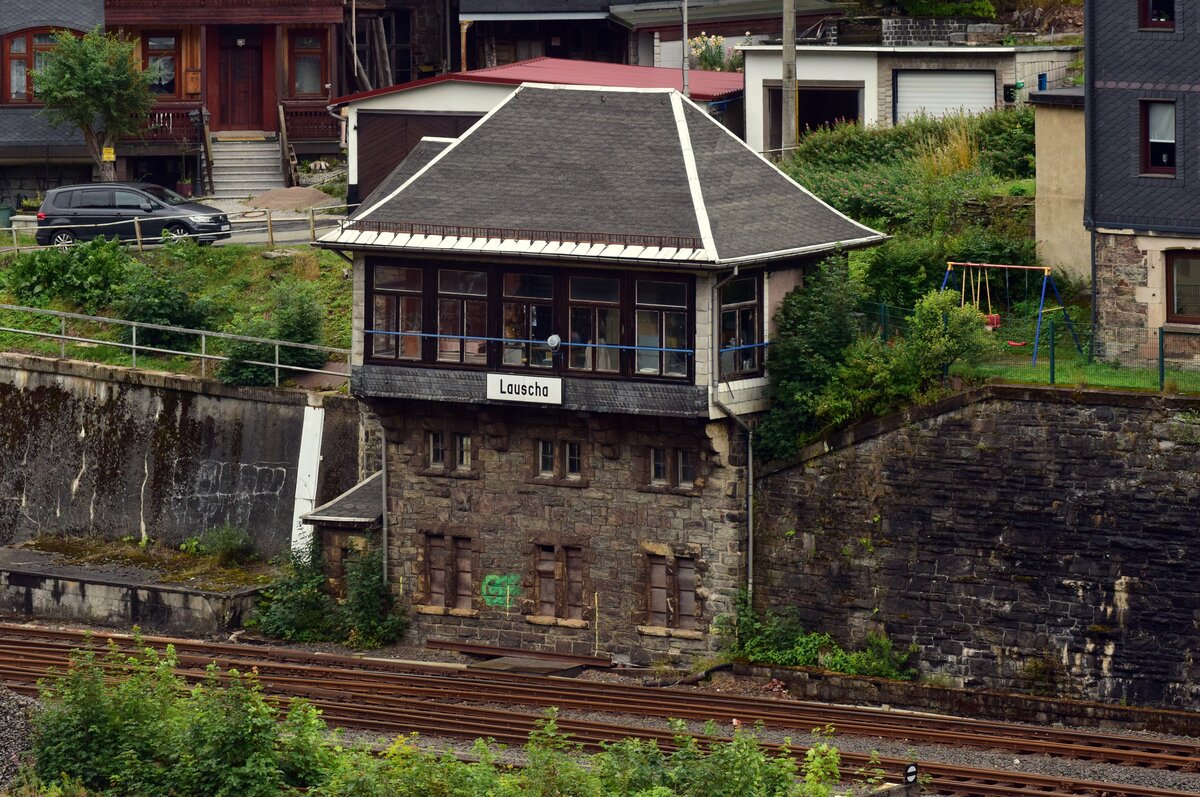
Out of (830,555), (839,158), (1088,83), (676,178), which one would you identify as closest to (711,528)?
(830,555)

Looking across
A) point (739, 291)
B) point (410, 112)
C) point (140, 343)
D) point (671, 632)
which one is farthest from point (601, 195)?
point (140, 343)

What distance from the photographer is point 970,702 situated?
1549 inches

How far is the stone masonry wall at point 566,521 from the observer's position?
4219 centimetres

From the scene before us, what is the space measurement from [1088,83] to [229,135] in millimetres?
29685

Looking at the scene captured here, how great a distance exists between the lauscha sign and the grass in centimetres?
681

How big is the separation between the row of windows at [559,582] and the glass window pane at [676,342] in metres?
3.15

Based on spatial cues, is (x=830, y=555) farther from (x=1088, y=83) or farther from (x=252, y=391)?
(x=252, y=391)

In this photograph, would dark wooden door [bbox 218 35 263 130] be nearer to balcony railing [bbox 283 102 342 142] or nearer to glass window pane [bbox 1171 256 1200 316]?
balcony railing [bbox 283 102 342 142]

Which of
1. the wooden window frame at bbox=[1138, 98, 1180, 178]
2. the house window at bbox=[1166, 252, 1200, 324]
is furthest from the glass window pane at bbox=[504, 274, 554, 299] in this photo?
the house window at bbox=[1166, 252, 1200, 324]

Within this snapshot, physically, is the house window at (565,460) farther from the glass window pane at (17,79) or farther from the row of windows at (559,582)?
the glass window pane at (17,79)

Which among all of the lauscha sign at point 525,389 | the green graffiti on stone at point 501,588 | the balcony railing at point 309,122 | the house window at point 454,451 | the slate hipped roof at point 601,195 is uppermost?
the balcony railing at point 309,122

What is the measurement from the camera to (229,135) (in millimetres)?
66375

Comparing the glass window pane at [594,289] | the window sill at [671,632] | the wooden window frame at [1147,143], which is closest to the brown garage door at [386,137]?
the glass window pane at [594,289]

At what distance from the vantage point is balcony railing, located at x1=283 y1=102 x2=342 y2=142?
65.9 m
